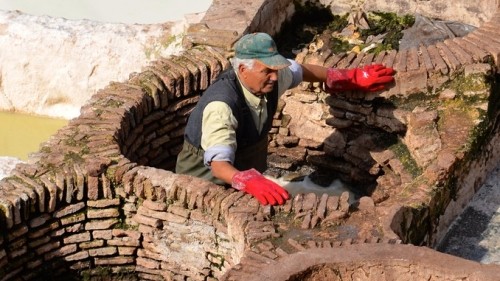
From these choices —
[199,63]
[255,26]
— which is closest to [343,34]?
[255,26]

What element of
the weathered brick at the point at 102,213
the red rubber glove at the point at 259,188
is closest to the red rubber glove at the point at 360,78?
the red rubber glove at the point at 259,188

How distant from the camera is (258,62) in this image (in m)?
6.26

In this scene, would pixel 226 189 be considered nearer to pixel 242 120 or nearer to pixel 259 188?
pixel 259 188

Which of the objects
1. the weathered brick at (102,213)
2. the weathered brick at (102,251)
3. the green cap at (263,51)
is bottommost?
the weathered brick at (102,251)

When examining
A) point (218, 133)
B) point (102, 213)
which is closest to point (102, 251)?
point (102, 213)

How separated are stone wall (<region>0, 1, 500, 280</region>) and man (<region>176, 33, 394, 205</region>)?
119mm

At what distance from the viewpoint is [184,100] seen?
7.32 meters

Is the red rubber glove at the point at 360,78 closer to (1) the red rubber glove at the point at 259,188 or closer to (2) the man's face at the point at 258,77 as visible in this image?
(2) the man's face at the point at 258,77

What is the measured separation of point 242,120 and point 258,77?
0.26m

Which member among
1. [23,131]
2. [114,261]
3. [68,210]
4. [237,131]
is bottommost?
[114,261]

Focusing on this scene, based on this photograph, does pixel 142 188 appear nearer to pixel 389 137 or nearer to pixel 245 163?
pixel 245 163

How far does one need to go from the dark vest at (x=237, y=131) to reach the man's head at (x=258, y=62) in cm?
9

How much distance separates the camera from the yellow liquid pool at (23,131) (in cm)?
975

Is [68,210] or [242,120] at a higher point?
[242,120]
